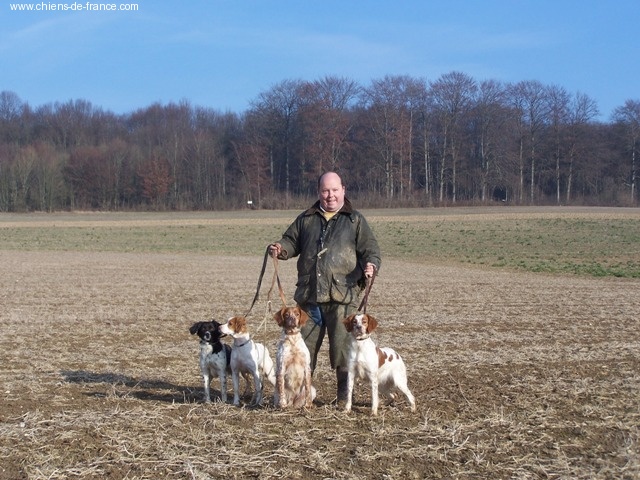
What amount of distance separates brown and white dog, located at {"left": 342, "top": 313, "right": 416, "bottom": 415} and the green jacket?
13.9 inches

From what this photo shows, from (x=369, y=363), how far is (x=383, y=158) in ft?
216

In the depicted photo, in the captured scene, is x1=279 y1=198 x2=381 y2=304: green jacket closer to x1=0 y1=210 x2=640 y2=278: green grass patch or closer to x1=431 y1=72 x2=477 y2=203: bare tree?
x1=0 y1=210 x2=640 y2=278: green grass patch

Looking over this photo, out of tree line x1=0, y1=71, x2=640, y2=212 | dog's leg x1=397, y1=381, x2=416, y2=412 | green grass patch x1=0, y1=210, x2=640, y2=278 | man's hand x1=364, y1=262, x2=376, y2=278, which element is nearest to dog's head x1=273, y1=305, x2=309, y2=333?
man's hand x1=364, y1=262, x2=376, y2=278

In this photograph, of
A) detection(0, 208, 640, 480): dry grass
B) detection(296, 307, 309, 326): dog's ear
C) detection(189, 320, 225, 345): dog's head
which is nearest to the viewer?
detection(0, 208, 640, 480): dry grass

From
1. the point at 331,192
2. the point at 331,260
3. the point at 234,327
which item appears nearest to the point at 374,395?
the point at 331,260

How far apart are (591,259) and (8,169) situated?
64.0 meters

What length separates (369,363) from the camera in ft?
22.5

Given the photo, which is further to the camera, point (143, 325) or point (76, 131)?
point (76, 131)

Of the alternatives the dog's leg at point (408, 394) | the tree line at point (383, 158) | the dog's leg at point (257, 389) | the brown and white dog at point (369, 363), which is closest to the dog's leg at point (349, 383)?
the brown and white dog at point (369, 363)

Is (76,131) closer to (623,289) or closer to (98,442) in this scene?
(623,289)

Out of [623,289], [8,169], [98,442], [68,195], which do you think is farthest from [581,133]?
[98,442]

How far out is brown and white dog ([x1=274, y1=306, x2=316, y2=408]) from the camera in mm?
6902

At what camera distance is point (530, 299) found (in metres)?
15.8

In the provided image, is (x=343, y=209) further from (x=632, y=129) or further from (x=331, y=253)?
(x=632, y=129)
